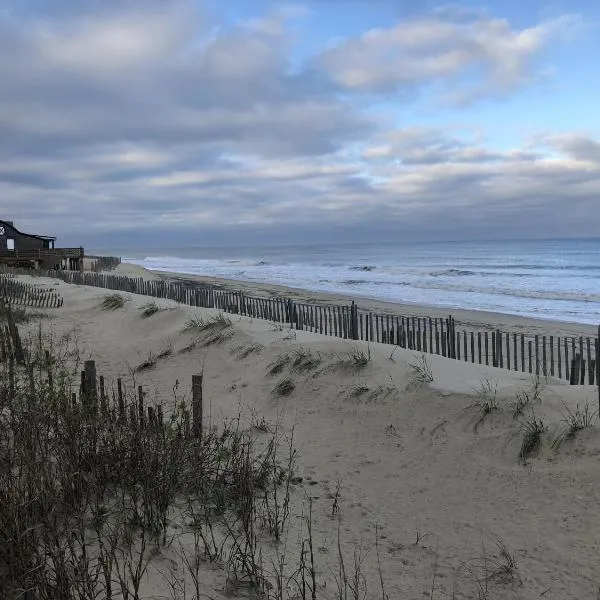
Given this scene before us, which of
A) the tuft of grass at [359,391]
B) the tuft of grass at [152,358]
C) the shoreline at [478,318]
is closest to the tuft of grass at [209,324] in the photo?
the tuft of grass at [152,358]

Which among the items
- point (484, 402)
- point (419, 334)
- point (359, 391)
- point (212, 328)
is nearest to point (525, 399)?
point (484, 402)

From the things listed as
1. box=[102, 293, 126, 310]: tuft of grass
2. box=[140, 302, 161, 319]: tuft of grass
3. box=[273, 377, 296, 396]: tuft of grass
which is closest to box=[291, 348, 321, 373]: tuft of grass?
box=[273, 377, 296, 396]: tuft of grass

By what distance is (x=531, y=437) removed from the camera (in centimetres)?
560

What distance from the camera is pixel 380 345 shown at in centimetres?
918

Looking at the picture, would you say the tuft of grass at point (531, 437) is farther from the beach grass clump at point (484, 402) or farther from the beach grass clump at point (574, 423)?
the beach grass clump at point (484, 402)

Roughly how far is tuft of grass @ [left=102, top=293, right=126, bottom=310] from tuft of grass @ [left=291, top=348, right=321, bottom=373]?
9.64m

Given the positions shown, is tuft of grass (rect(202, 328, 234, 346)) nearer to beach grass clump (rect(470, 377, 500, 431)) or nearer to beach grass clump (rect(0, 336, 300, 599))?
beach grass clump (rect(470, 377, 500, 431))

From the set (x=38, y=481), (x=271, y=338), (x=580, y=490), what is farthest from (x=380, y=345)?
(x=38, y=481)

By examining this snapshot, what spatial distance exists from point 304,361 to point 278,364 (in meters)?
0.48

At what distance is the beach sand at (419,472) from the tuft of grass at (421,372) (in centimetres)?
8

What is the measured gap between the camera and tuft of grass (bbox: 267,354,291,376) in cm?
897

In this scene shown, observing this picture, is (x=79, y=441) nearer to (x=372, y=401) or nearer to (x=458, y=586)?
(x=458, y=586)

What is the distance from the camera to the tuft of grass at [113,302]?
17.3 metres

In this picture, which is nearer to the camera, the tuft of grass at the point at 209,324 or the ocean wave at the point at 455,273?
the tuft of grass at the point at 209,324
